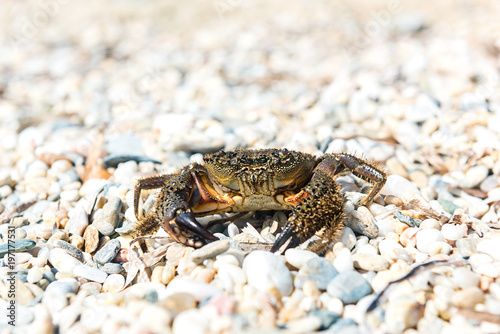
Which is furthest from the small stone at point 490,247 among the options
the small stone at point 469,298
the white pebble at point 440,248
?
the small stone at point 469,298

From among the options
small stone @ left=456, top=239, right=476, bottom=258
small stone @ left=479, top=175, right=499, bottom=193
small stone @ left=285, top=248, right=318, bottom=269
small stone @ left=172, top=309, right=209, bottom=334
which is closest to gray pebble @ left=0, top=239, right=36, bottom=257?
small stone @ left=172, top=309, right=209, bottom=334

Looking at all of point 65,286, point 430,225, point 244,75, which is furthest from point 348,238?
point 244,75

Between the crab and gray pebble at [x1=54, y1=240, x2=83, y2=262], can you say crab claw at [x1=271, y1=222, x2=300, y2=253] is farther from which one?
gray pebble at [x1=54, y1=240, x2=83, y2=262]

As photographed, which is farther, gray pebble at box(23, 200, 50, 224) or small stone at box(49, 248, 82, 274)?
gray pebble at box(23, 200, 50, 224)

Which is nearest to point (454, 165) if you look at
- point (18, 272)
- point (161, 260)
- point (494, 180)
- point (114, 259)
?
point (494, 180)

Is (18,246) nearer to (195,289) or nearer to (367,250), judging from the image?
(195,289)

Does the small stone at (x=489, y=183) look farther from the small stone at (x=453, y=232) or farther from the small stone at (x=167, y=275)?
the small stone at (x=167, y=275)

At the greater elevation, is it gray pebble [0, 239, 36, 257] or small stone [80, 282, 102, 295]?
gray pebble [0, 239, 36, 257]
